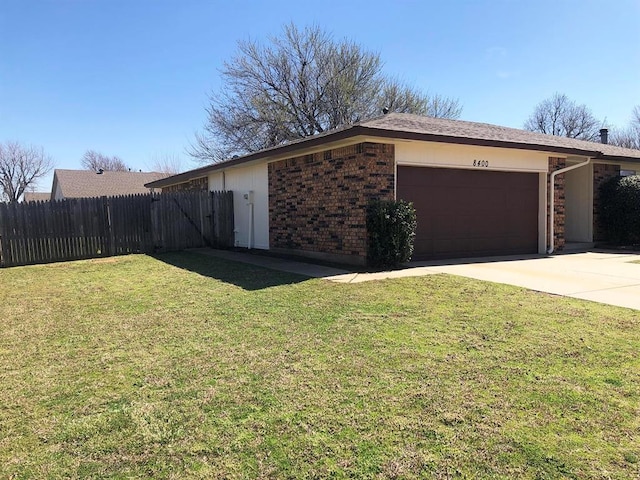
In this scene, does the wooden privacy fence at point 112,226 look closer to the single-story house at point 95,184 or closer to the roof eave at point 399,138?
the roof eave at point 399,138

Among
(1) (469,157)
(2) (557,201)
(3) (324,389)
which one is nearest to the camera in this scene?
(3) (324,389)

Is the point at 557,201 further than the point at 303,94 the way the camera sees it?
No

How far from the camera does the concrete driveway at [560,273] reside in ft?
21.7

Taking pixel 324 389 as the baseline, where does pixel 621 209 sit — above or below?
above

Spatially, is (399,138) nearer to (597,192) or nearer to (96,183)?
(597,192)

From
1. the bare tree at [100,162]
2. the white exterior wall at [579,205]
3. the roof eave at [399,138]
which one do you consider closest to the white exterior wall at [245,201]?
the roof eave at [399,138]

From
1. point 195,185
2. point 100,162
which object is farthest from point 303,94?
point 100,162

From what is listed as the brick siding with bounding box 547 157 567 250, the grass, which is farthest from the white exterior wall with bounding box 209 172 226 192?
the brick siding with bounding box 547 157 567 250

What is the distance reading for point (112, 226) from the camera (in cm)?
1328

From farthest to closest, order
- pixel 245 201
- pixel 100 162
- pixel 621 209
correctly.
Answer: pixel 100 162
pixel 245 201
pixel 621 209

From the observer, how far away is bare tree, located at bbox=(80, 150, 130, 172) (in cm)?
5994

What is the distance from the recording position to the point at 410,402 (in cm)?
315

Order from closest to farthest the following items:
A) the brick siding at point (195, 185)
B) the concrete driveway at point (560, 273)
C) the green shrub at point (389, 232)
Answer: the concrete driveway at point (560, 273) → the green shrub at point (389, 232) → the brick siding at point (195, 185)

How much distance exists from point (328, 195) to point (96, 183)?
29767 millimetres
